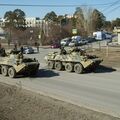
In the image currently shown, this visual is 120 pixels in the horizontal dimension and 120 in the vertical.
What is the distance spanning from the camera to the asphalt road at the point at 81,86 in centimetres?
1695

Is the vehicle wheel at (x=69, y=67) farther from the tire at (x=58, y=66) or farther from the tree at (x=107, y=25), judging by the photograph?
the tree at (x=107, y=25)

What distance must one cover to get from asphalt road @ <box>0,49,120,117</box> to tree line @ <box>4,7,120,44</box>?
212 feet

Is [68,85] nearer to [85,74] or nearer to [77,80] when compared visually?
[77,80]

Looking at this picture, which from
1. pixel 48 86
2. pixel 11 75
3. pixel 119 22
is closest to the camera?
pixel 48 86

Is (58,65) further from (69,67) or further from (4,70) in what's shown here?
(4,70)

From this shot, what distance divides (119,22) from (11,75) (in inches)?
5740

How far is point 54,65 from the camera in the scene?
102 feet

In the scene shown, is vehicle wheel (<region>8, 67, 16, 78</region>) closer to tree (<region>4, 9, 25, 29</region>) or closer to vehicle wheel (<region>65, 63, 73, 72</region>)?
vehicle wheel (<region>65, 63, 73, 72</region>)

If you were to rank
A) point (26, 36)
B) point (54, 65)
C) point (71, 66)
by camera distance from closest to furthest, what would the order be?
point (71, 66)
point (54, 65)
point (26, 36)

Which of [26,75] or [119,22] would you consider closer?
[26,75]

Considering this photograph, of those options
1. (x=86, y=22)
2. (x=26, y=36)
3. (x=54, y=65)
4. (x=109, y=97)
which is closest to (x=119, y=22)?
(x=86, y=22)

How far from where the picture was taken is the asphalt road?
17.0 metres

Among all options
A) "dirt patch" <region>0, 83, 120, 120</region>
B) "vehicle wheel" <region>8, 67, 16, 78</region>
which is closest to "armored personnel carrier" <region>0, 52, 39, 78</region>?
"vehicle wheel" <region>8, 67, 16, 78</region>

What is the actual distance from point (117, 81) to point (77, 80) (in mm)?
2428
